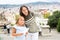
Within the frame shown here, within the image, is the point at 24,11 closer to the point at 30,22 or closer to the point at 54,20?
the point at 30,22

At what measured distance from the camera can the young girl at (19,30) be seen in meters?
1.43

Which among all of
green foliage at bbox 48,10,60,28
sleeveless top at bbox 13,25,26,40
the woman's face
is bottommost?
sleeveless top at bbox 13,25,26,40

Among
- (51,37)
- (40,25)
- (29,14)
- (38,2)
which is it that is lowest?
(51,37)

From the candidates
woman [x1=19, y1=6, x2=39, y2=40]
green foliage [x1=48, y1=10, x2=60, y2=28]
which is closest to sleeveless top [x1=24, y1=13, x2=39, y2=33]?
woman [x1=19, y1=6, x2=39, y2=40]

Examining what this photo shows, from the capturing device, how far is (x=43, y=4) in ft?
4.91

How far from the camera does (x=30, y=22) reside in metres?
1.45

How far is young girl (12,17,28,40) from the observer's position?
1.43 m

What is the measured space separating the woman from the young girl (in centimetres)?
4

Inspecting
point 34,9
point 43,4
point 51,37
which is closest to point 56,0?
point 43,4

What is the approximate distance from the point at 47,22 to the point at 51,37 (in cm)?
15

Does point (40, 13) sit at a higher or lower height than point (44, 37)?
higher

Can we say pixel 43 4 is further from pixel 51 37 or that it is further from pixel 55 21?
pixel 51 37

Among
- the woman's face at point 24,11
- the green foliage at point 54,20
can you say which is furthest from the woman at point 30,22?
the green foliage at point 54,20

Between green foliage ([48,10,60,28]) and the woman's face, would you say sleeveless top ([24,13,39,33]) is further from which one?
green foliage ([48,10,60,28])
